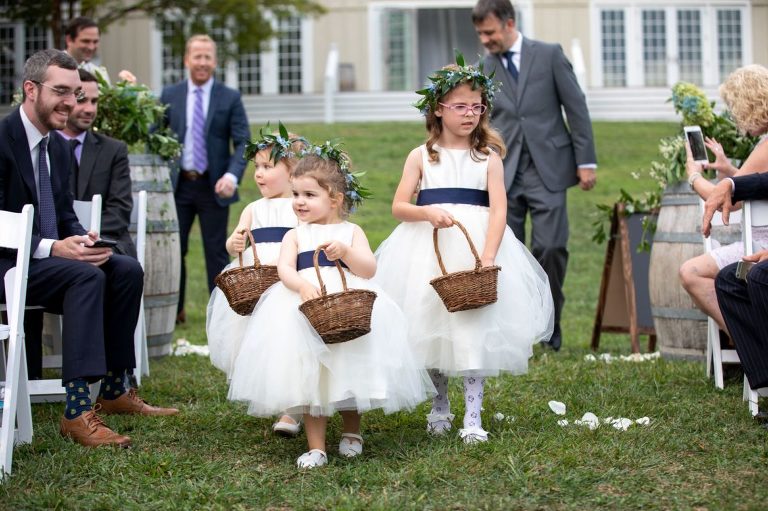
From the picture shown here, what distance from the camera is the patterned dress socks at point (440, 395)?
5.68m

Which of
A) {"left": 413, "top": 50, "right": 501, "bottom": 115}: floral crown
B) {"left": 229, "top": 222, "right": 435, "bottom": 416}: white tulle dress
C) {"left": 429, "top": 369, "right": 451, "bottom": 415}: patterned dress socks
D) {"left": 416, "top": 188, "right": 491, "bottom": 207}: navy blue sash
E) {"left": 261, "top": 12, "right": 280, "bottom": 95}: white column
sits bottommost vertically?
{"left": 429, "top": 369, "right": 451, "bottom": 415}: patterned dress socks

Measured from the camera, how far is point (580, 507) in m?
4.25

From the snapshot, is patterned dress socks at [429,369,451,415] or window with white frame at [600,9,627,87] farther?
window with white frame at [600,9,627,87]

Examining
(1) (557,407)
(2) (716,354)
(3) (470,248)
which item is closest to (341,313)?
(3) (470,248)

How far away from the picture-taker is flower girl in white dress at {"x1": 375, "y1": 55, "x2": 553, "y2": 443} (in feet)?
17.4

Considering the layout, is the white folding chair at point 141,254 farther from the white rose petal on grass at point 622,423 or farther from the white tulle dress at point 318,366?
the white rose petal on grass at point 622,423

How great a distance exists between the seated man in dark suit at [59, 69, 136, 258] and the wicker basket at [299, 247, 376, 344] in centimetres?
259

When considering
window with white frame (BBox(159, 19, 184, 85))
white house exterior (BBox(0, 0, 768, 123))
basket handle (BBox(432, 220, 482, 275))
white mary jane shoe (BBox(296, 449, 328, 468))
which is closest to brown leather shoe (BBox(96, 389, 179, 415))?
white mary jane shoe (BBox(296, 449, 328, 468))

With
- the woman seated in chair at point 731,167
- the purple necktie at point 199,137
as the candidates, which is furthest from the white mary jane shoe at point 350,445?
the purple necktie at point 199,137

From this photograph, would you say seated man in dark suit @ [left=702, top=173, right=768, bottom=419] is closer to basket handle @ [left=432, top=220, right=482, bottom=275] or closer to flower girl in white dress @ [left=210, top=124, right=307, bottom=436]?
basket handle @ [left=432, top=220, right=482, bottom=275]

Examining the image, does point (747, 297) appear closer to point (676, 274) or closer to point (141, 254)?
point (676, 274)

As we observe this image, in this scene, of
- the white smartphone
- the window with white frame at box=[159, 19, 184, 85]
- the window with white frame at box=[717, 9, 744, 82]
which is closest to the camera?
the white smartphone

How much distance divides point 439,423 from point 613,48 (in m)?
24.3

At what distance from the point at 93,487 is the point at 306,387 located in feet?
3.05
